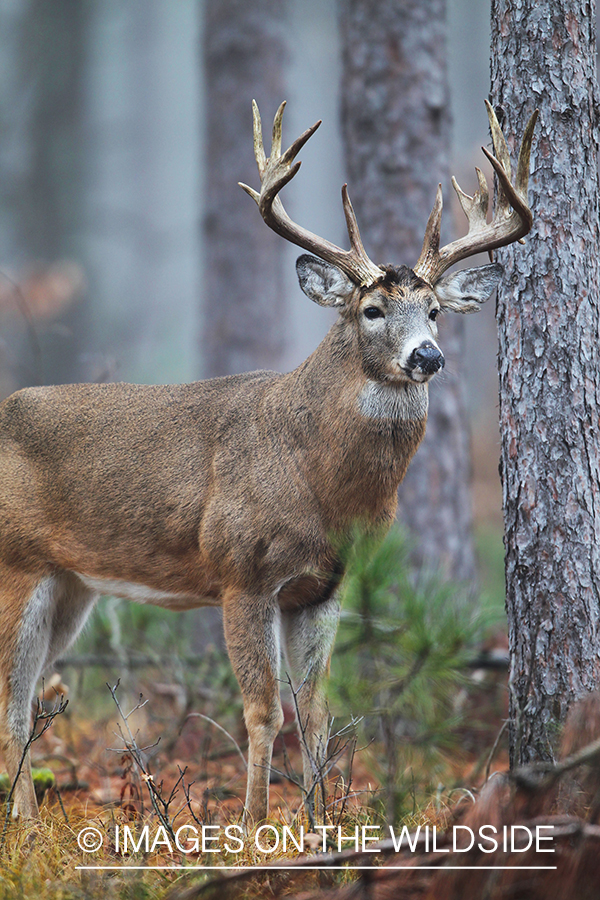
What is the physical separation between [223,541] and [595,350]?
6.53ft

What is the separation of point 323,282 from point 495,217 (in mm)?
912

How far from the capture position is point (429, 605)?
3.15 meters

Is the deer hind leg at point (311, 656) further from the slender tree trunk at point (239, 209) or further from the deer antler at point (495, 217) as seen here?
the slender tree trunk at point (239, 209)

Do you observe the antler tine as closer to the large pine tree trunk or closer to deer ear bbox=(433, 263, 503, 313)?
deer ear bbox=(433, 263, 503, 313)

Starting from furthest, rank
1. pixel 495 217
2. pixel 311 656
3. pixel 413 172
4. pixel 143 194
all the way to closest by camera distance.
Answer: pixel 143 194, pixel 413 172, pixel 311 656, pixel 495 217

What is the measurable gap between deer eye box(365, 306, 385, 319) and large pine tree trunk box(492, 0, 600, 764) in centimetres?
60

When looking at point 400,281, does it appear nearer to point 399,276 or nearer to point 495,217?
point 399,276

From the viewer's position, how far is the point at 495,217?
14.0 feet

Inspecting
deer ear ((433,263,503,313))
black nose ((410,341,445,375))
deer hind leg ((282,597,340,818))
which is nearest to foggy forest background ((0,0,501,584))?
deer ear ((433,263,503,313))

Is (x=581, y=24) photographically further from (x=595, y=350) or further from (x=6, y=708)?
(x=6, y=708)

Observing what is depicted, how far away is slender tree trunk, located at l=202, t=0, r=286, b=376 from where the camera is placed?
10.1m

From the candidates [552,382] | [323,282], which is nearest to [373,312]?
[323,282]

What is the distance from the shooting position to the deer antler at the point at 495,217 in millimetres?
3908

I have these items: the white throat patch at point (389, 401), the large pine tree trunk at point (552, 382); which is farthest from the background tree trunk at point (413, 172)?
the large pine tree trunk at point (552, 382)
